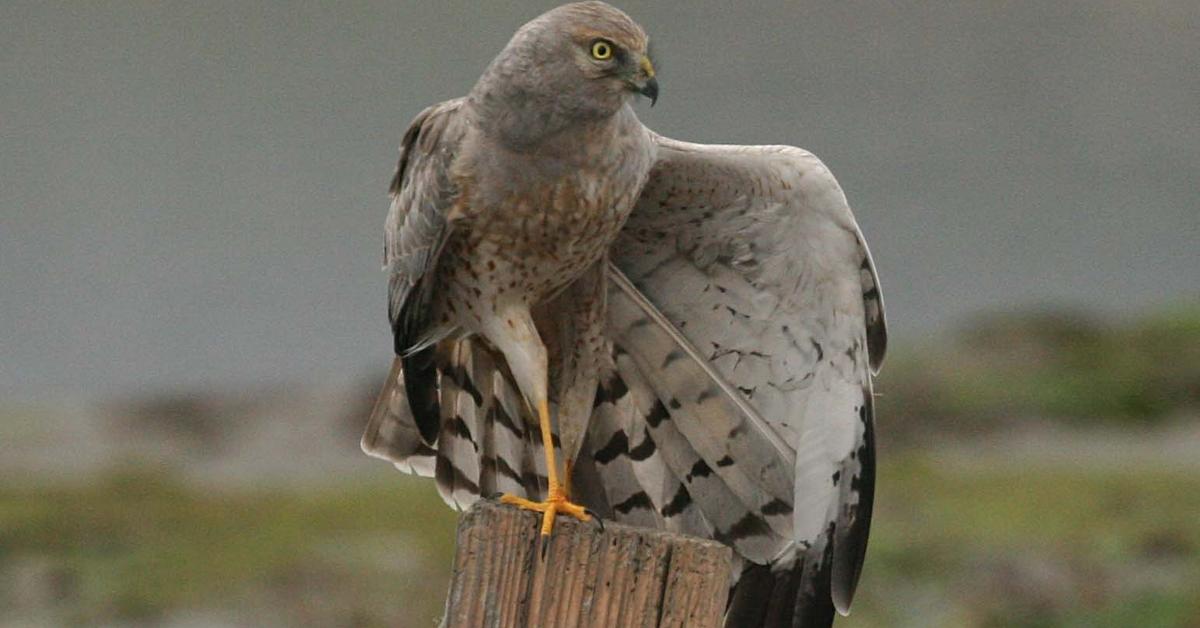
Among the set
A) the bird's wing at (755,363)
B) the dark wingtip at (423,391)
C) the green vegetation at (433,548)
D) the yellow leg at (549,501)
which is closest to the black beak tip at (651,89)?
the bird's wing at (755,363)

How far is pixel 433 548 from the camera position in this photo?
16.9 ft

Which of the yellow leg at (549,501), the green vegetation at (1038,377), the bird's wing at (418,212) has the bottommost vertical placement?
the green vegetation at (1038,377)

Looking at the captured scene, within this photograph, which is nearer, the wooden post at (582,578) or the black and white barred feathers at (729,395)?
the wooden post at (582,578)

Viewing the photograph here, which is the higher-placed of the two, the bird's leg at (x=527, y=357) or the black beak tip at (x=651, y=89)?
the black beak tip at (x=651, y=89)

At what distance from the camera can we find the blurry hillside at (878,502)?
16.1ft

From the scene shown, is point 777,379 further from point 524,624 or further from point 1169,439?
point 1169,439

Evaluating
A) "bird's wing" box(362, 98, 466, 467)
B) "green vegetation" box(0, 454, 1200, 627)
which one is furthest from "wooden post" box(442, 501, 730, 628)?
"green vegetation" box(0, 454, 1200, 627)

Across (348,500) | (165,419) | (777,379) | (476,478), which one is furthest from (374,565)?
(777,379)

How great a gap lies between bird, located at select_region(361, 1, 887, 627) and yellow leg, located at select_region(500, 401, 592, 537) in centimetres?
1

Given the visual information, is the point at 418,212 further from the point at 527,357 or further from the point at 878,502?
the point at 878,502

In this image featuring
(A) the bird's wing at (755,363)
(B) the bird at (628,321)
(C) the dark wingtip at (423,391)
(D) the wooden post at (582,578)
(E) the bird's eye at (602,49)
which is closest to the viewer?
(D) the wooden post at (582,578)

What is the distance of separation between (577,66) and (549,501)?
0.73 metres

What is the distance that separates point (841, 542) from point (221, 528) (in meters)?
3.16

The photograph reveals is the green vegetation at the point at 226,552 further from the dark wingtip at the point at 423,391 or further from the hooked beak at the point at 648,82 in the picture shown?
the hooked beak at the point at 648,82
